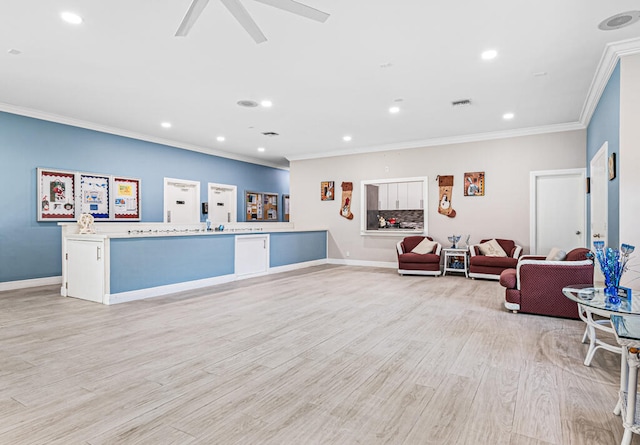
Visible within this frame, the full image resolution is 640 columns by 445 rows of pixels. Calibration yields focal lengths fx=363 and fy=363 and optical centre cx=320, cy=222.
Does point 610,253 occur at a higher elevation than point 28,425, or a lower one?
higher

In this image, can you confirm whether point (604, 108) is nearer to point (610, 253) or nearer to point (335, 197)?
point (610, 253)

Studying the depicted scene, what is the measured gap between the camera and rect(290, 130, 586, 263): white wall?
A: 23.7 feet

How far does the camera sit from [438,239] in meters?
8.24

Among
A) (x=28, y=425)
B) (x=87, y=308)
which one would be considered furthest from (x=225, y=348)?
(x=87, y=308)

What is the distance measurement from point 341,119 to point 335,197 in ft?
10.7

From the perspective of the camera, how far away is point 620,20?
3402 mm

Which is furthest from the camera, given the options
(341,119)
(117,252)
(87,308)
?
(341,119)

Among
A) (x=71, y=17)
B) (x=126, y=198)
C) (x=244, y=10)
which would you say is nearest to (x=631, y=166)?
→ (x=244, y=10)

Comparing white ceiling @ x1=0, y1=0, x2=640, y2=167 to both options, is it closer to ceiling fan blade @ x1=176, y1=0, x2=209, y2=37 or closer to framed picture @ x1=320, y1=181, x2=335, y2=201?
ceiling fan blade @ x1=176, y1=0, x2=209, y2=37

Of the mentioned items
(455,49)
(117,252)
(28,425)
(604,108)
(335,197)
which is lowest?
(28,425)

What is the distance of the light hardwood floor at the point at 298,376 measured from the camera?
1984 millimetres

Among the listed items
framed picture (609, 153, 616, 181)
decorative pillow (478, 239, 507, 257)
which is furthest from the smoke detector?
decorative pillow (478, 239, 507, 257)

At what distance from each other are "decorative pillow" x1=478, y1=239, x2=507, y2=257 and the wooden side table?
13.1 inches

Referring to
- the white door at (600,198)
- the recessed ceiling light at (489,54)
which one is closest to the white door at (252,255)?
the recessed ceiling light at (489,54)
